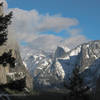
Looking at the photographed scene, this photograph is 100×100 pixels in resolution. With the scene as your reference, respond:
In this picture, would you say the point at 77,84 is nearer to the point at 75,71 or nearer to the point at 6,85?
the point at 75,71

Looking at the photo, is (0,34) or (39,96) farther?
(39,96)

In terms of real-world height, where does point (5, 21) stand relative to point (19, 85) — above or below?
above

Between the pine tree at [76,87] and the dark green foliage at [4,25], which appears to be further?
the pine tree at [76,87]

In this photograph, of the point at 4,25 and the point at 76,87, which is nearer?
the point at 4,25

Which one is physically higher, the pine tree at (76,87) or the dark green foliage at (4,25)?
the dark green foliage at (4,25)

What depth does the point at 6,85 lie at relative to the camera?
2334 cm

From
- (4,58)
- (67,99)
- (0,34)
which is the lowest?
(67,99)

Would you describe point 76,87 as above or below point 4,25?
below

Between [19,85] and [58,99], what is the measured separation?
2691 centimetres

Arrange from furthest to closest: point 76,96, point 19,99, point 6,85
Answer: point 76,96
point 19,99
point 6,85

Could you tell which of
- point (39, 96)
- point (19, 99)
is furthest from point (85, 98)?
point (19, 99)

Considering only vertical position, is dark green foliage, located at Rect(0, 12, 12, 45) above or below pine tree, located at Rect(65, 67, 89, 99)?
above

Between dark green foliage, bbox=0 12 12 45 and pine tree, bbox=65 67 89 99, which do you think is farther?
pine tree, bbox=65 67 89 99

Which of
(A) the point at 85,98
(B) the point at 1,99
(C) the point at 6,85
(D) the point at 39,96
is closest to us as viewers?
(C) the point at 6,85
